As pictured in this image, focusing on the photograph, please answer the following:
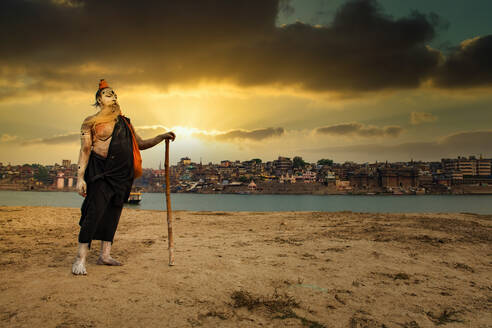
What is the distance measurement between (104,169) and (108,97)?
1.16m

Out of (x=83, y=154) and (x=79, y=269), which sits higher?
(x=83, y=154)

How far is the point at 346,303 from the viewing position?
3266mm

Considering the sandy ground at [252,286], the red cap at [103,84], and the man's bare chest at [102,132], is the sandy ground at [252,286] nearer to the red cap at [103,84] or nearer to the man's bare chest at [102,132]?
the man's bare chest at [102,132]

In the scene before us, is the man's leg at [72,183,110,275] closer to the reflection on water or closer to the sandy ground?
the sandy ground

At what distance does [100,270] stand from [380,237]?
603cm

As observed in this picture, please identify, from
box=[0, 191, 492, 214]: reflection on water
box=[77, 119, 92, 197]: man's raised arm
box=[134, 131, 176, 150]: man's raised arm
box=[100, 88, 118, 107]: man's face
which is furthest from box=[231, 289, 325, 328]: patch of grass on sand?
box=[0, 191, 492, 214]: reflection on water

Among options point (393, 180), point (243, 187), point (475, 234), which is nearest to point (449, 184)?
point (393, 180)

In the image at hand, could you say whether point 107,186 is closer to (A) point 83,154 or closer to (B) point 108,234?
(A) point 83,154

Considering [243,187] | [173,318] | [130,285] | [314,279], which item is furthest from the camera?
[243,187]

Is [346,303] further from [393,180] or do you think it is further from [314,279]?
[393,180]

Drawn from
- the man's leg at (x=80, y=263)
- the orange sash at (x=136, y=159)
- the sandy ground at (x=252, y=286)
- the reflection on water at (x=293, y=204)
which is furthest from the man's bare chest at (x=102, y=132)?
the reflection on water at (x=293, y=204)

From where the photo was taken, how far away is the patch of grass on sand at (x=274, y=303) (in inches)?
112

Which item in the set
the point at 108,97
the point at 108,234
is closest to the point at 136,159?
the point at 108,97

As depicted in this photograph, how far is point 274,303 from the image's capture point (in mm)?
3129
